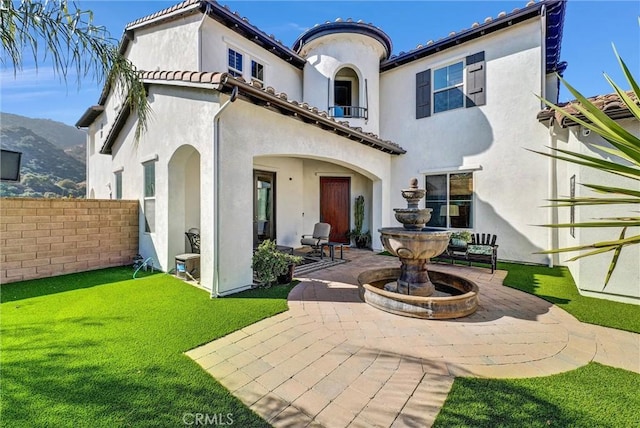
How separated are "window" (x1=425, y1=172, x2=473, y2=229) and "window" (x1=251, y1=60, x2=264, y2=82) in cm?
795

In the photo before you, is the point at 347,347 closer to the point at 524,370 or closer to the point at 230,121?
the point at 524,370

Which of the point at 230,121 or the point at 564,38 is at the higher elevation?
the point at 564,38

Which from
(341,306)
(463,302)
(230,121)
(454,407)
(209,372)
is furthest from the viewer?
(230,121)

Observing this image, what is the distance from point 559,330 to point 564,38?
1142 centimetres

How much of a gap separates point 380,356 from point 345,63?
12.0m

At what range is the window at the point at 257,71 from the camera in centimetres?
1110

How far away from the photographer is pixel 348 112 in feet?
42.1

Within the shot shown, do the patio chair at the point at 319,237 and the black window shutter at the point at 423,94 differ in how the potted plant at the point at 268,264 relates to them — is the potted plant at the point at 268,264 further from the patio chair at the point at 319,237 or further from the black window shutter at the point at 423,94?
the black window shutter at the point at 423,94

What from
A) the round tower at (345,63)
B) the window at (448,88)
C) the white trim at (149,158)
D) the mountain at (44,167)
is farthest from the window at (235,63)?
the mountain at (44,167)

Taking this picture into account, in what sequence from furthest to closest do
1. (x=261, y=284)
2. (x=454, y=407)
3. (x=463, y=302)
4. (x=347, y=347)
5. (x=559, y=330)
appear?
(x=261, y=284), (x=463, y=302), (x=559, y=330), (x=347, y=347), (x=454, y=407)

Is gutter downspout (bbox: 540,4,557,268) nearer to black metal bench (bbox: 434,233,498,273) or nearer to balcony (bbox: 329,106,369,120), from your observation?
black metal bench (bbox: 434,233,498,273)

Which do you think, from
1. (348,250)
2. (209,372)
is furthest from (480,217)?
(209,372)

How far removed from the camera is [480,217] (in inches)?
408

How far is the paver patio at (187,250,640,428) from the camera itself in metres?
2.78
